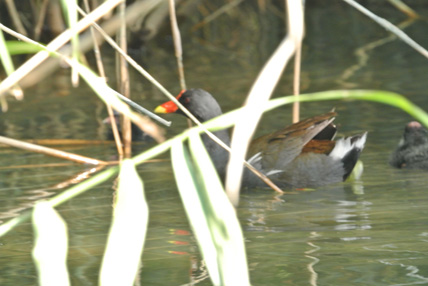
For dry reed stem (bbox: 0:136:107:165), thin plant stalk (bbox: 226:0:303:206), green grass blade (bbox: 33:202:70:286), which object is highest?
dry reed stem (bbox: 0:136:107:165)

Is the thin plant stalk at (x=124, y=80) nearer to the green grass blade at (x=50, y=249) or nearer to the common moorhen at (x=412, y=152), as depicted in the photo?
the common moorhen at (x=412, y=152)

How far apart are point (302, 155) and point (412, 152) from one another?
756 millimetres

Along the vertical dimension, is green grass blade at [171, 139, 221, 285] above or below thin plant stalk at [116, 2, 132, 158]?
below

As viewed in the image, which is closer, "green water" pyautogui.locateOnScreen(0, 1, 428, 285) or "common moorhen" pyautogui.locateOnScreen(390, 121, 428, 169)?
"green water" pyautogui.locateOnScreen(0, 1, 428, 285)

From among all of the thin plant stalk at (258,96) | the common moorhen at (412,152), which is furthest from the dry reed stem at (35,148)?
the common moorhen at (412,152)

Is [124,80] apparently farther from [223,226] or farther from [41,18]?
[223,226]

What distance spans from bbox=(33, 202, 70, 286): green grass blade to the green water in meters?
1.90

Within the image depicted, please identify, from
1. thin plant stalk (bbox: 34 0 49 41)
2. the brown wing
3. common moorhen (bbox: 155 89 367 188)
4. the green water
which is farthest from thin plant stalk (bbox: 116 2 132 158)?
thin plant stalk (bbox: 34 0 49 41)

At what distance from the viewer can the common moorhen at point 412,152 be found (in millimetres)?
5820

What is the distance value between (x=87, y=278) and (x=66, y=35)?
1838 mm

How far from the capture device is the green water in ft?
11.7

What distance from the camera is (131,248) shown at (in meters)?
1.49

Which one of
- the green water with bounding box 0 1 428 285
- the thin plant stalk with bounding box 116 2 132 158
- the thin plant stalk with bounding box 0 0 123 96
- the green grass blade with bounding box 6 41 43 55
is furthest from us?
the thin plant stalk with bounding box 116 2 132 158

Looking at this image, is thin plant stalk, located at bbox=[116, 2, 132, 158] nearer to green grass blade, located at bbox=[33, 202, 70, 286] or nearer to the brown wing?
the brown wing
